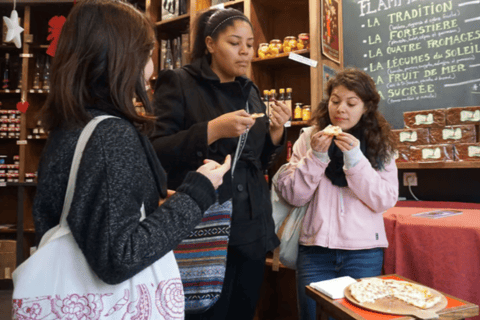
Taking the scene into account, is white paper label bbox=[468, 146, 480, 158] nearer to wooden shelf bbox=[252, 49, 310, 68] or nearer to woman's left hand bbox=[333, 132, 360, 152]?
woman's left hand bbox=[333, 132, 360, 152]

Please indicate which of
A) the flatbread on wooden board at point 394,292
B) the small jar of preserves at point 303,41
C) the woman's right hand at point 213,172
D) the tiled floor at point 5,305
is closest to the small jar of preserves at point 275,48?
the small jar of preserves at point 303,41

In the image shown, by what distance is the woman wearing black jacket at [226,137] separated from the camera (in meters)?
1.40

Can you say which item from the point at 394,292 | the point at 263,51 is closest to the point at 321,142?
the point at 394,292

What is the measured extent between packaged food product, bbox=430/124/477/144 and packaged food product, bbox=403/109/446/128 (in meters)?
0.04

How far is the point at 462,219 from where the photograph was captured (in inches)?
79.4

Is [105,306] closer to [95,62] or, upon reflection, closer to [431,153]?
[95,62]

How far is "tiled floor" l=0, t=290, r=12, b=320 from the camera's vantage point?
11.6 feet

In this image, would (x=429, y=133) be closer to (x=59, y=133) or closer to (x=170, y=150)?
(x=170, y=150)

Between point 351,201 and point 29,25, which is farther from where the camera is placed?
point 29,25

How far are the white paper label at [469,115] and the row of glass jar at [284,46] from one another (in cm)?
117

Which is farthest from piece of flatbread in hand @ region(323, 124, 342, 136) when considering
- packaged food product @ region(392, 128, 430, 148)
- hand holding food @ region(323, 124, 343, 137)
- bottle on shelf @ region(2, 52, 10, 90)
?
bottle on shelf @ region(2, 52, 10, 90)

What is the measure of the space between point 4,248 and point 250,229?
161 inches

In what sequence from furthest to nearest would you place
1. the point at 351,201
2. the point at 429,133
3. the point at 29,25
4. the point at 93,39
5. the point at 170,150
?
the point at 29,25
the point at 429,133
the point at 351,201
the point at 170,150
the point at 93,39

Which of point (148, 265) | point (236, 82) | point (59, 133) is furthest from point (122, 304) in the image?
point (236, 82)
